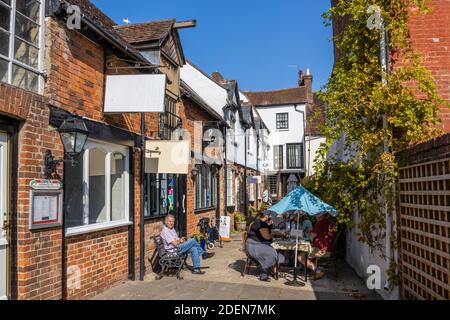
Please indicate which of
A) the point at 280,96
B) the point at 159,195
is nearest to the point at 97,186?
the point at 159,195

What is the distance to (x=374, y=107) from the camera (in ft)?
21.8

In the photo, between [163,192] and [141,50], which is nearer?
[141,50]

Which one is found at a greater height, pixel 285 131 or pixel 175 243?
pixel 285 131

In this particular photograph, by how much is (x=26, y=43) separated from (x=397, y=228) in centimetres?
626

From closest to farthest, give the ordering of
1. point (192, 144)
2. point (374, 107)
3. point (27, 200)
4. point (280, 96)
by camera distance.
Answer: point (27, 200)
point (374, 107)
point (192, 144)
point (280, 96)

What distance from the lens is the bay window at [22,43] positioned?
201 inches

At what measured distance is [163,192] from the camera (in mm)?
10180

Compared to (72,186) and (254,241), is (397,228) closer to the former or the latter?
(254,241)

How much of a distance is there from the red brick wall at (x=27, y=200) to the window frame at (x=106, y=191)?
2.04 feet

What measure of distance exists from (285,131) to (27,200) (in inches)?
1265

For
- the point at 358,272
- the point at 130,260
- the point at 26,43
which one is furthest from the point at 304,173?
the point at 26,43

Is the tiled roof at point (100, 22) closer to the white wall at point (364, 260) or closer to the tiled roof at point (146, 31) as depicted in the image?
the tiled roof at point (146, 31)

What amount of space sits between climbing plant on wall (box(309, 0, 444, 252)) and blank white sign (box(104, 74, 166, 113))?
118 inches

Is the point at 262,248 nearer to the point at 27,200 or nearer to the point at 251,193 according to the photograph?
the point at 27,200
